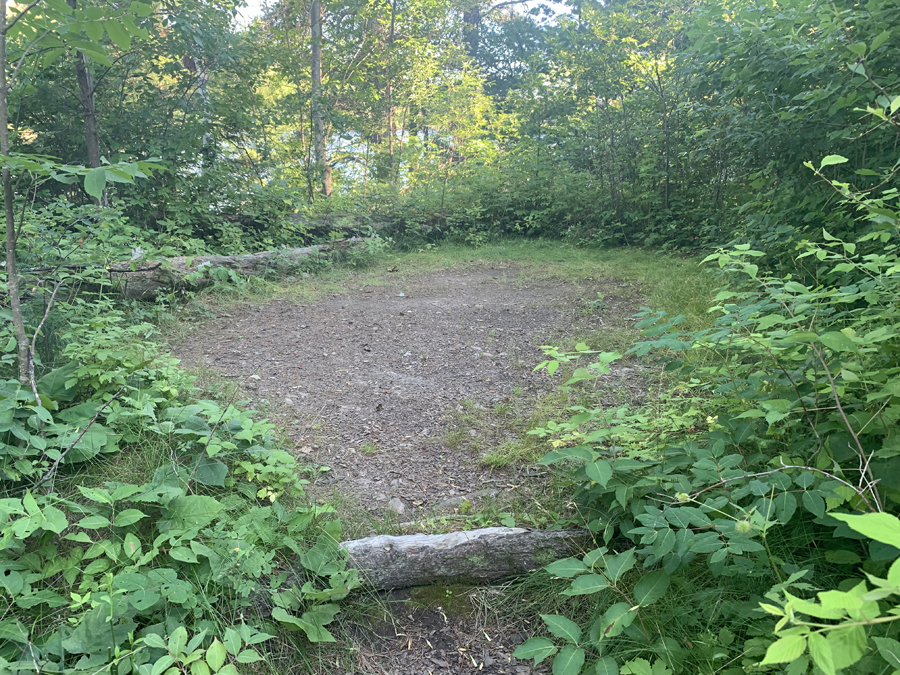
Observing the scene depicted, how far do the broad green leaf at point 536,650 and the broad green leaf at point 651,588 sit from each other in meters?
0.28

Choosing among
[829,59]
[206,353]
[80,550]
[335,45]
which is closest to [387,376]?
[206,353]

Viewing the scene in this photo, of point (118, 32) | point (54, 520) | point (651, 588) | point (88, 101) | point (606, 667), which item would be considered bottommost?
point (606, 667)

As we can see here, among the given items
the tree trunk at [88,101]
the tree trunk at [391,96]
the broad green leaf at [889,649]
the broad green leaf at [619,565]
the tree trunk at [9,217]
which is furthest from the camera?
the tree trunk at [391,96]

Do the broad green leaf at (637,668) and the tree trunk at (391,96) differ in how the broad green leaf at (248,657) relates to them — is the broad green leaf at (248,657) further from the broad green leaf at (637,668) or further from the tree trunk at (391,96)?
the tree trunk at (391,96)

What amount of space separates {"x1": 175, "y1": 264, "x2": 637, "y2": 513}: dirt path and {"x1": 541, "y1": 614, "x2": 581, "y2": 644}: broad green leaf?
0.85 m

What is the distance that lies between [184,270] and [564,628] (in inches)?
194

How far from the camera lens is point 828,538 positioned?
4.57ft

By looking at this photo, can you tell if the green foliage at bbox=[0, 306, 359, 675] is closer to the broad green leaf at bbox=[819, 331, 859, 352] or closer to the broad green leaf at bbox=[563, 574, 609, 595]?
the broad green leaf at bbox=[563, 574, 609, 595]

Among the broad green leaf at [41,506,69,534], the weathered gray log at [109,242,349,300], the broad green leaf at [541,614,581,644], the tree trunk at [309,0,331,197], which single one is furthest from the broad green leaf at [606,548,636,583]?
the tree trunk at [309,0,331,197]

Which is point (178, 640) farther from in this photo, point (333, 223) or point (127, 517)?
point (333, 223)

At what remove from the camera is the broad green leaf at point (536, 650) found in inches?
50.9

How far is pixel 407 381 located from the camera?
343cm

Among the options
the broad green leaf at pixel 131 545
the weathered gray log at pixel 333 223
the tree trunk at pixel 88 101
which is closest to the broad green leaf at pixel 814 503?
the broad green leaf at pixel 131 545

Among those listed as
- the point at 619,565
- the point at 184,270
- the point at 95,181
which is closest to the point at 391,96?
the point at 184,270
